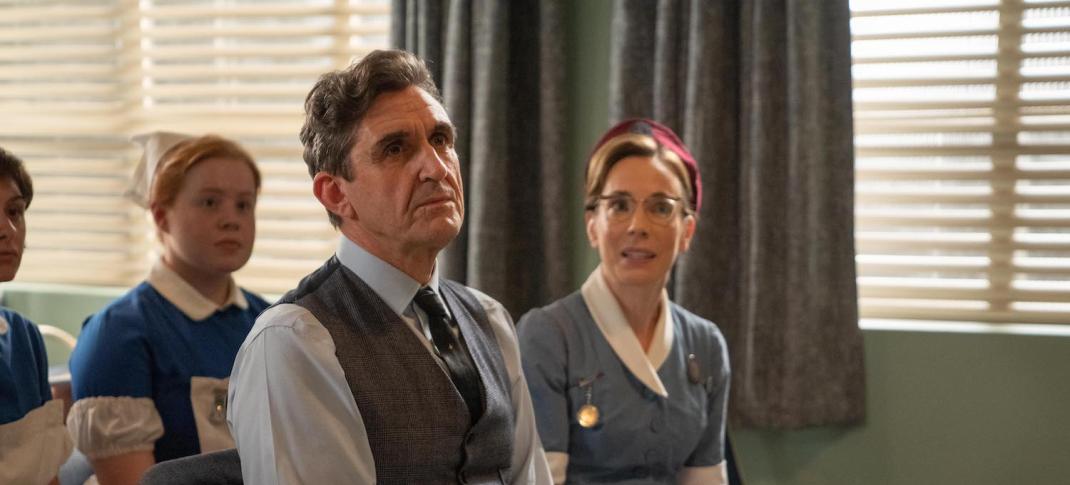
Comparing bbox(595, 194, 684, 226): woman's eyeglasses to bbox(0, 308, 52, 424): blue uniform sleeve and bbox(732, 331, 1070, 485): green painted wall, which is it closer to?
bbox(732, 331, 1070, 485): green painted wall

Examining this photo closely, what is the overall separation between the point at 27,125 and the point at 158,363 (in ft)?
7.12

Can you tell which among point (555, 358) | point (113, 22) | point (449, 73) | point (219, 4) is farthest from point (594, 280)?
point (113, 22)

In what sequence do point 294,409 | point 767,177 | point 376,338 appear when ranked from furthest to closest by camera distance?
point 767,177, point 376,338, point 294,409

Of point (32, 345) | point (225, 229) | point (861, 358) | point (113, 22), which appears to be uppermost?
point (113, 22)

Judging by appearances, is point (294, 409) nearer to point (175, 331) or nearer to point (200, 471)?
point (200, 471)

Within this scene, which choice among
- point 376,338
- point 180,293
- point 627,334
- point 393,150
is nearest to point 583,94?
point 627,334

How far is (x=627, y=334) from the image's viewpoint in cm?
230

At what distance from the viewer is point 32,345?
2.11m

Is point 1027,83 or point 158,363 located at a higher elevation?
point 1027,83

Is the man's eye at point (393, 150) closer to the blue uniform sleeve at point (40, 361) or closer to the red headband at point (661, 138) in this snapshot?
the red headband at point (661, 138)

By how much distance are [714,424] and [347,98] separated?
118 centimetres

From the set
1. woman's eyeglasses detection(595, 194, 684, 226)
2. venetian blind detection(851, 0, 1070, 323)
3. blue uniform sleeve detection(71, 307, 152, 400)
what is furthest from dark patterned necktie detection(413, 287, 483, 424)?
venetian blind detection(851, 0, 1070, 323)

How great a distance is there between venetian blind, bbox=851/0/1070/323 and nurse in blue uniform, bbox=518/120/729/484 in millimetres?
869

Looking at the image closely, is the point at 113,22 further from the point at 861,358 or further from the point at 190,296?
the point at 861,358
